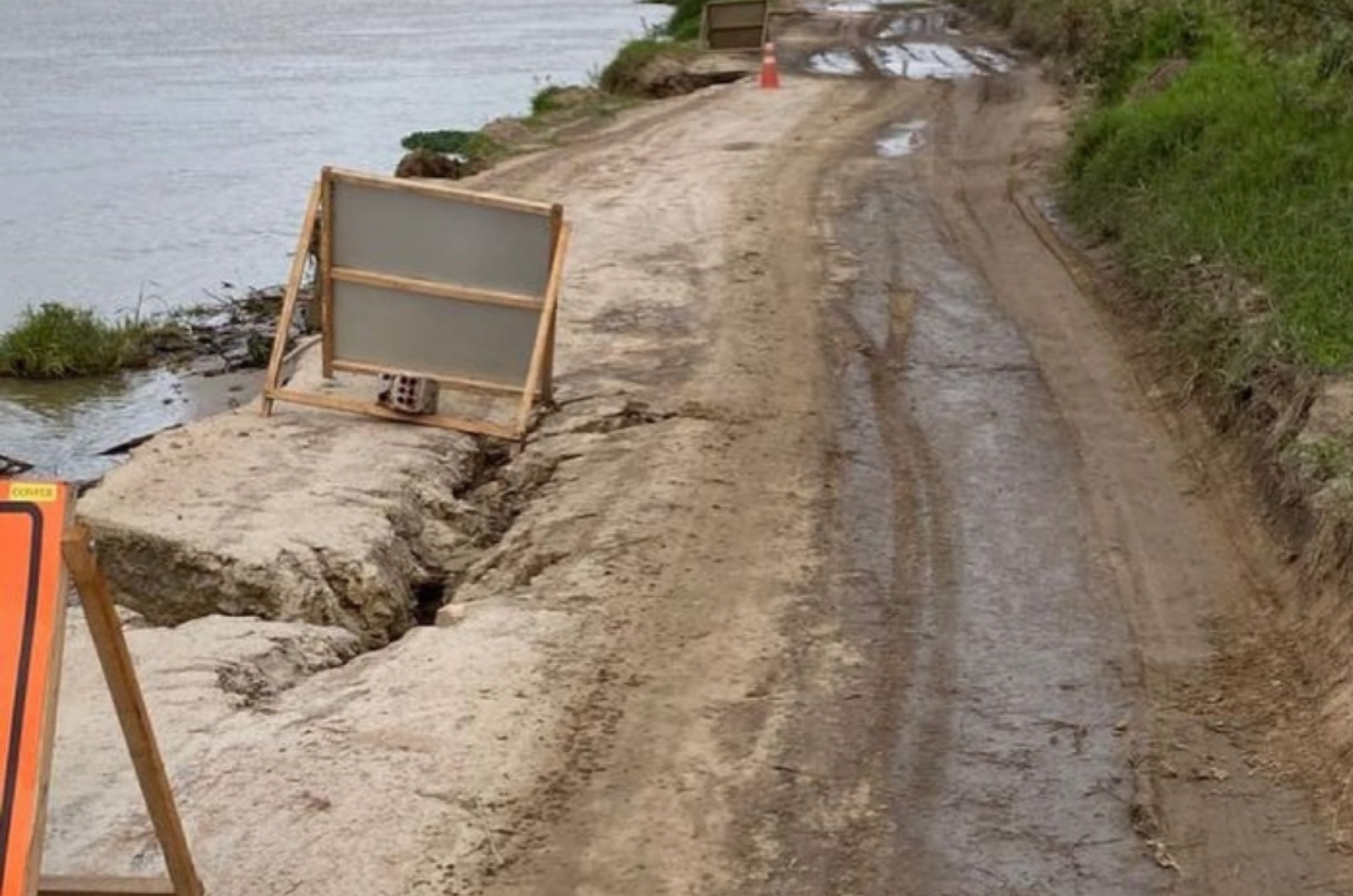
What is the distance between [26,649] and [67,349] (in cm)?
1324

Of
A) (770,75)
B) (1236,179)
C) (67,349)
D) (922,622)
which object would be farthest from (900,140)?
(922,622)

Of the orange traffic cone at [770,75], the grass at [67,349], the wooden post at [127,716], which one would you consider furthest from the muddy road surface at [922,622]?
the orange traffic cone at [770,75]

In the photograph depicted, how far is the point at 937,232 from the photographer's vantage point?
1675cm

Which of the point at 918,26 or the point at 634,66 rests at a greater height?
the point at 918,26

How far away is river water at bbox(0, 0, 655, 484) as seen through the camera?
856 inches

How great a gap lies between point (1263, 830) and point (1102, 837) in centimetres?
52

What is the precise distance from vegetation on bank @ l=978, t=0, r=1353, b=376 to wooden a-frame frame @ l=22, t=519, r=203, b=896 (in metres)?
6.42

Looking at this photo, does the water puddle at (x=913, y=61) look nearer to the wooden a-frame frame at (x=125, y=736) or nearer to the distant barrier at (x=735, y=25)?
the distant barrier at (x=735, y=25)

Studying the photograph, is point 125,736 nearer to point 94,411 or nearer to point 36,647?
point 36,647

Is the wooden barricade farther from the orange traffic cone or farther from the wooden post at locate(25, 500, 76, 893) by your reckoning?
the orange traffic cone

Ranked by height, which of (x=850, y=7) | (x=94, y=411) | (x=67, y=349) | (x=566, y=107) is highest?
(x=850, y=7)

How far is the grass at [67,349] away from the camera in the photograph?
1769 centimetres

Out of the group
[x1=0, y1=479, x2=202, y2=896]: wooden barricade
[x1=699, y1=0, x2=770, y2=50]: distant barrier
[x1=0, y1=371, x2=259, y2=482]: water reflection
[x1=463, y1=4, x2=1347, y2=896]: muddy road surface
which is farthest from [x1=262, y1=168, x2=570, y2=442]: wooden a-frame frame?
[x1=699, y1=0, x2=770, y2=50]: distant barrier

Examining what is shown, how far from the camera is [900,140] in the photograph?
22.8 m
